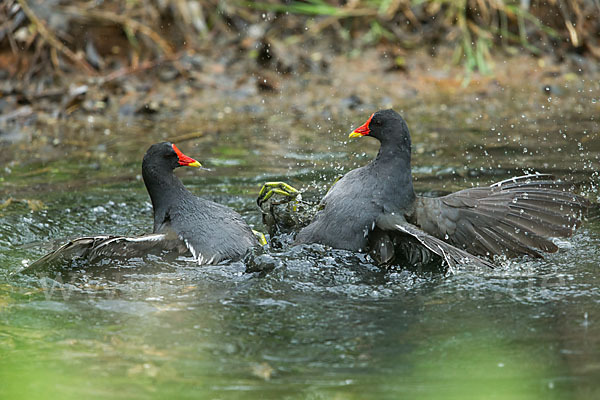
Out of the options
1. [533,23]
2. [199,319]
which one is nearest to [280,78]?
[533,23]

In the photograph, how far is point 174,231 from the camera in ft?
14.7

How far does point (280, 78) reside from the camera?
352 inches

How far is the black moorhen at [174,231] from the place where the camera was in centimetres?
423

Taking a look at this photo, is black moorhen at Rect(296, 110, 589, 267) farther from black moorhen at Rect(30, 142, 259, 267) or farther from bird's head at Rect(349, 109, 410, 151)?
black moorhen at Rect(30, 142, 259, 267)

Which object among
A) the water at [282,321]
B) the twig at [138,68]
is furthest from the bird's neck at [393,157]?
the twig at [138,68]

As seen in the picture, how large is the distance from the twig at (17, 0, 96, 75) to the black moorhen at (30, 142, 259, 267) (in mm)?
4210

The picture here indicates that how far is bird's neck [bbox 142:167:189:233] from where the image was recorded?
461 cm

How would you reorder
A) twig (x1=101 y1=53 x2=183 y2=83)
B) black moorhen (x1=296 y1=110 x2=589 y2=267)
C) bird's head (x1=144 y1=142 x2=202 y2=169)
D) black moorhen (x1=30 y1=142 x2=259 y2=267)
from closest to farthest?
black moorhen (x1=30 y1=142 x2=259 y2=267), black moorhen (x1=296 y1=110 x2=589 y2=267), bird's head (x1=144 y1=142 x2=202 y2=169), twig (x1=101 y1=53 x2=183 y2=83)

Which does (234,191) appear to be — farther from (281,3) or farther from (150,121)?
(281,3)

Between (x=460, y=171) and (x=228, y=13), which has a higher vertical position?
(x=228, y=13)

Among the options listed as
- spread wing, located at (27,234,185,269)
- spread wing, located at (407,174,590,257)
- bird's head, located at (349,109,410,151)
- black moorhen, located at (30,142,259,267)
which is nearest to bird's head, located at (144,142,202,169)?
black moorhen, located at (30,142,259,267)

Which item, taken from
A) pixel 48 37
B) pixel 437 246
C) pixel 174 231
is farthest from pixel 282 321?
pixel 48 37

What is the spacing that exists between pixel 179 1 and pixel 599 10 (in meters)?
5.08

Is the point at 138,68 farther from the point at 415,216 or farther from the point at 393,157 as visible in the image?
the point at 415,216
